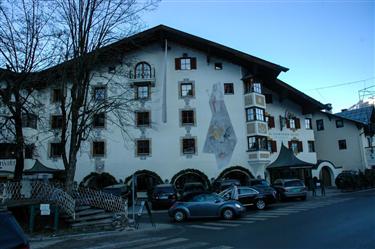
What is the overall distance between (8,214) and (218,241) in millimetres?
7233

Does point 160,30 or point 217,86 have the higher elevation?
point 160,30

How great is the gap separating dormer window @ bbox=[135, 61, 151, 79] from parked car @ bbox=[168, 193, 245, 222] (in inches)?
804

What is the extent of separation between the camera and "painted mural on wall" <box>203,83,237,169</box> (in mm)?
34969

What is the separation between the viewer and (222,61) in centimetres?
3741

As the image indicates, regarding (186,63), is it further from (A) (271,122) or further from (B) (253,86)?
(A) (271,122)

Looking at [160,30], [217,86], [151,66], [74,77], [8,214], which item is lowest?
[8,214]

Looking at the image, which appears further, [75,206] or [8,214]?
[75,206]

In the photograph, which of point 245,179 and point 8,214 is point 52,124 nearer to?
point 245,179

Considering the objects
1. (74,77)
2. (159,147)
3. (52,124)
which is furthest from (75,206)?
(52,124)

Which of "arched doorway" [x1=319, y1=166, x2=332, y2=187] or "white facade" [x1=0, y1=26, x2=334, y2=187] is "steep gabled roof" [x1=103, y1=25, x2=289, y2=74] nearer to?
"white facade" [x1=0, y1=26, x2=334, y2=187]

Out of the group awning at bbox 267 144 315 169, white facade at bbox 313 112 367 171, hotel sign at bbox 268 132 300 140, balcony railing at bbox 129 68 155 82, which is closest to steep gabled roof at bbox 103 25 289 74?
balcony railing at bbox 129 68 155 82

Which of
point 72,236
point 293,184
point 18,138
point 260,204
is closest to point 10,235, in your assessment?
point 72,236

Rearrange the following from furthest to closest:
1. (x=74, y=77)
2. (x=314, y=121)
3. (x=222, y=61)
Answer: (x=314, y=121) < (x=222, y=61) < (x=74, y=77)

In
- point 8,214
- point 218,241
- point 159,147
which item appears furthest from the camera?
point 159,147
